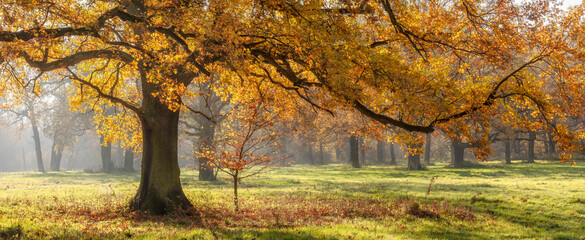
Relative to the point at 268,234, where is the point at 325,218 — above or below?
below

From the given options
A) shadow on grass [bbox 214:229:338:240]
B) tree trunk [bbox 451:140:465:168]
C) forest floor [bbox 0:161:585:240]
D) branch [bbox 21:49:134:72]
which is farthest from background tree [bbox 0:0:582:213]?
tree trunk [bbox 451:140:465:168]

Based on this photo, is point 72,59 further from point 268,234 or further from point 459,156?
point 459,156

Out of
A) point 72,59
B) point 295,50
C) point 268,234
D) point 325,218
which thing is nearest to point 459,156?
point 325,218

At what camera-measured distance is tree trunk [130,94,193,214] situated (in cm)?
1477

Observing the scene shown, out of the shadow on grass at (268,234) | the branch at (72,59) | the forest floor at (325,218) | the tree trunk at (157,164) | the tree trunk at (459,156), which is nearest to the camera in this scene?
the shadow on grass at (268,234)

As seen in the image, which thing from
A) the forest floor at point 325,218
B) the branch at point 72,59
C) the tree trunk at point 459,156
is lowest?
the forest floor at point 325,218

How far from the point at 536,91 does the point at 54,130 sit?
50238 mm

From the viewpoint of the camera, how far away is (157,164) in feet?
49.0

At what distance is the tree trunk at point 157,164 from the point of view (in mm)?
14766

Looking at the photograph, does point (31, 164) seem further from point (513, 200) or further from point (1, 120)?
point (513, 200)

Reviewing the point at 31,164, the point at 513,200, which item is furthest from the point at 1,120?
the point at 513,200

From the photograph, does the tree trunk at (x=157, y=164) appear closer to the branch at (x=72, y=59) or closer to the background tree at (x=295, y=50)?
the background tree at (x=295, y=50)

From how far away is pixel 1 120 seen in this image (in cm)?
6328

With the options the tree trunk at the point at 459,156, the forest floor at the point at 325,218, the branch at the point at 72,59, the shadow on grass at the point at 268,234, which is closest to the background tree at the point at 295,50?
the branch at the point at 72,59
